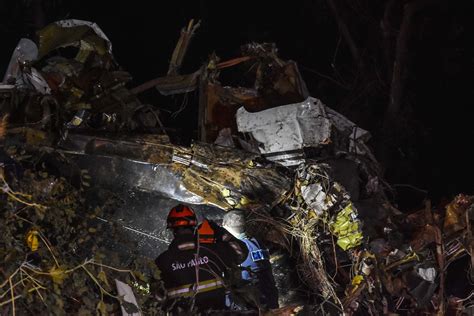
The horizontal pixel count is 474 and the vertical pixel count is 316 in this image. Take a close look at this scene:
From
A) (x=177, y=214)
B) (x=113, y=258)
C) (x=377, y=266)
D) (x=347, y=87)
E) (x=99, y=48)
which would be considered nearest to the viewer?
(x=113, y=258)

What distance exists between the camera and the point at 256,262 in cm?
709

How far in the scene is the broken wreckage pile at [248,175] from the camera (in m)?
6.92

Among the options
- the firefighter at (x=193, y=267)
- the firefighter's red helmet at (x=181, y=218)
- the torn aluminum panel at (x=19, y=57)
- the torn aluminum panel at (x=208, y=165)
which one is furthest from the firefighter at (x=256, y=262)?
the torn aluminum panel at (x=19, y=57)

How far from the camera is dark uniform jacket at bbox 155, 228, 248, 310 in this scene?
616cm

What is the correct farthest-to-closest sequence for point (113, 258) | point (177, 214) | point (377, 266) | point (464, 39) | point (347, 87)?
point (347, 87) → point (464, 39) → point (377, 266) → point (177, 214) → point (113, 258)

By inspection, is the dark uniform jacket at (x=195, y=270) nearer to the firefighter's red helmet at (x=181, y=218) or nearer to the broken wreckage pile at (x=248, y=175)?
the firefighter's red helmet at (x=181, y=218)

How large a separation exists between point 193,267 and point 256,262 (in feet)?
Answer: 3.53

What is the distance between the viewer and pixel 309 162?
779 centimetres

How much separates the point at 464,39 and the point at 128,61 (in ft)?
22.4

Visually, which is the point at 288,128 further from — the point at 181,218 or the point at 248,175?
the point at 181,218

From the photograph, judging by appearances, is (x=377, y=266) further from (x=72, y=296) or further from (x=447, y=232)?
(x=72, y=296)

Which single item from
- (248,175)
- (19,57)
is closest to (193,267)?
(248,175)

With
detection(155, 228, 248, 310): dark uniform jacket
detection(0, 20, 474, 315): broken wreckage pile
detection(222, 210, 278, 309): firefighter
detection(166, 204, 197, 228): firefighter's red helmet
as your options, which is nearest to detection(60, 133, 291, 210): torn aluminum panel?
detection(0, 20, 474, 315): broken wreckage pile

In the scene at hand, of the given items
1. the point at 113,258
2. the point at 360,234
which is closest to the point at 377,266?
the point at 360,234
